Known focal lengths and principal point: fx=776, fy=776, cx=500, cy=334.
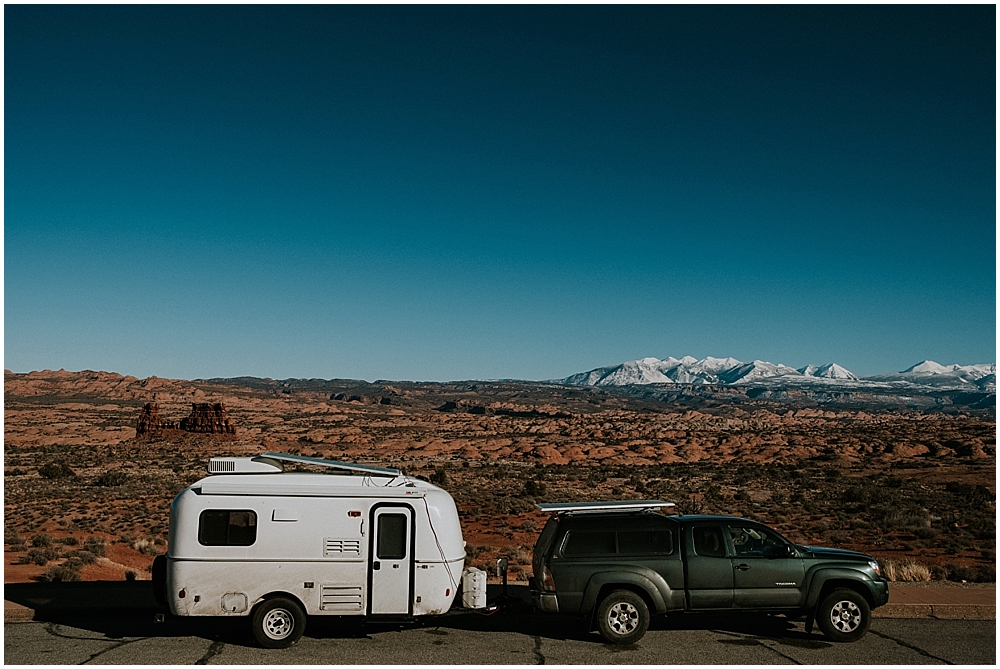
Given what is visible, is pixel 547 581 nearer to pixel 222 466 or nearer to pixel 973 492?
pixel 222 466

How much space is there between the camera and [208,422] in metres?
70.3

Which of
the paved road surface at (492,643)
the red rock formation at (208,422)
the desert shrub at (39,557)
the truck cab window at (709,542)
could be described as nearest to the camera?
the paved road surface at (492,643)

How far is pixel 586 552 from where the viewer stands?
424 inches

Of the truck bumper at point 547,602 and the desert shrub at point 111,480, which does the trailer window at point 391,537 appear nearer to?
the truck bumper at point 547,602

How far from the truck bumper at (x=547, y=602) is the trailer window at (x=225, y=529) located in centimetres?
396

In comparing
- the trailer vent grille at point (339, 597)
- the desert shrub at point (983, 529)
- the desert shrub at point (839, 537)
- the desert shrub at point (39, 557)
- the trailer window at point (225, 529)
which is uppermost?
the trailer window at point (225, 529)

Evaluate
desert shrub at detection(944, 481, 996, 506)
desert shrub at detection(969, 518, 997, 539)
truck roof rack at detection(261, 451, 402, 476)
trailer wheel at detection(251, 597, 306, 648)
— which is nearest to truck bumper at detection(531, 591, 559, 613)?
truck roof rack at detection(261, 451, 402, 476)

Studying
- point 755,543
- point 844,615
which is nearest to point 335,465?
point 755,543

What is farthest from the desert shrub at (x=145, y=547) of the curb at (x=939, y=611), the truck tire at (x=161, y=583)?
the curb at (x=939, y=611)

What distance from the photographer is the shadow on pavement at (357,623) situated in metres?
11.0

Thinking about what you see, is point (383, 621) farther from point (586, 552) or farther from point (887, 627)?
point (887, 627)

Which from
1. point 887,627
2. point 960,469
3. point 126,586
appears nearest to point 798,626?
point 887,627

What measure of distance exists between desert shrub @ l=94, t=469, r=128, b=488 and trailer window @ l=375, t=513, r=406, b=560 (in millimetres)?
28983

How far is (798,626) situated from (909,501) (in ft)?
73.0
